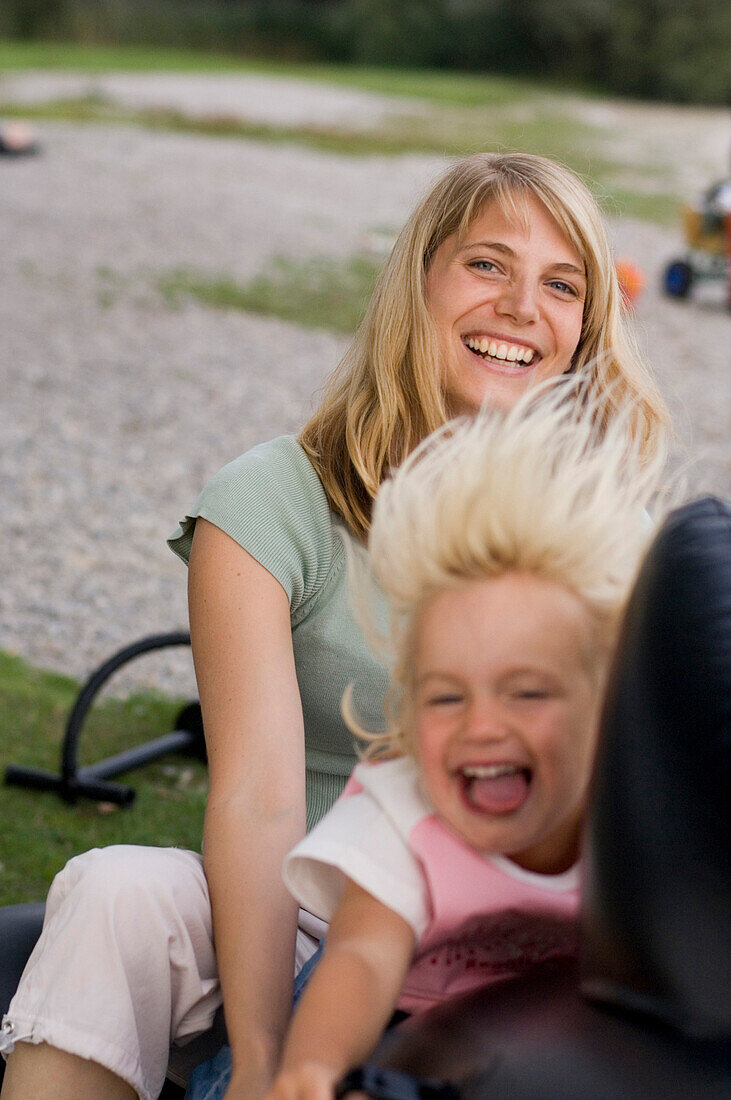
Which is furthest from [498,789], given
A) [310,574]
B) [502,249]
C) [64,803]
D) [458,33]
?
[458,33]

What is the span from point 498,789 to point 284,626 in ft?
1.97

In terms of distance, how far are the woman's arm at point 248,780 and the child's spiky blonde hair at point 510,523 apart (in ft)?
1.15

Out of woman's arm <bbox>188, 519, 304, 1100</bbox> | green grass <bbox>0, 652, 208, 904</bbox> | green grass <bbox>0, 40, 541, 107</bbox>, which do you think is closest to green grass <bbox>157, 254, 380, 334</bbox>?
green grass <bbox>0, 652, 208, 904</bbox>

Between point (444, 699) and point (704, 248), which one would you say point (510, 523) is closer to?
point (444, 699)

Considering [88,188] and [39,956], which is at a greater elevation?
[39,956]

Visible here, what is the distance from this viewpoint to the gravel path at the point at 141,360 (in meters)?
5.49

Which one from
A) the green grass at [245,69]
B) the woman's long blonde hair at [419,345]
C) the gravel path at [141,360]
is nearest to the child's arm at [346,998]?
the woman's long blonde hair at [419,345]

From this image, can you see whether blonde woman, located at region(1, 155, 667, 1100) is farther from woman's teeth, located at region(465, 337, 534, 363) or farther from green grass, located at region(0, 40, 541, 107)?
green grass, located at region(0, 40, 541, 107)

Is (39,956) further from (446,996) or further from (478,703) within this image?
(478,703)

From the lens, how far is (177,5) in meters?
41.1

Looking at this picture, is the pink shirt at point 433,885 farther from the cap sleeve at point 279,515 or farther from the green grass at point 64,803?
the green grass at point 64,803

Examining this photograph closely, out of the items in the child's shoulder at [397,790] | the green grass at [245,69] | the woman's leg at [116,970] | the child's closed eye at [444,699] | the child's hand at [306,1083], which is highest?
the child's closed eye at [444,699]

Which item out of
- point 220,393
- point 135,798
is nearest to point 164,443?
point 220,393

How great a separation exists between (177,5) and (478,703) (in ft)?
145
